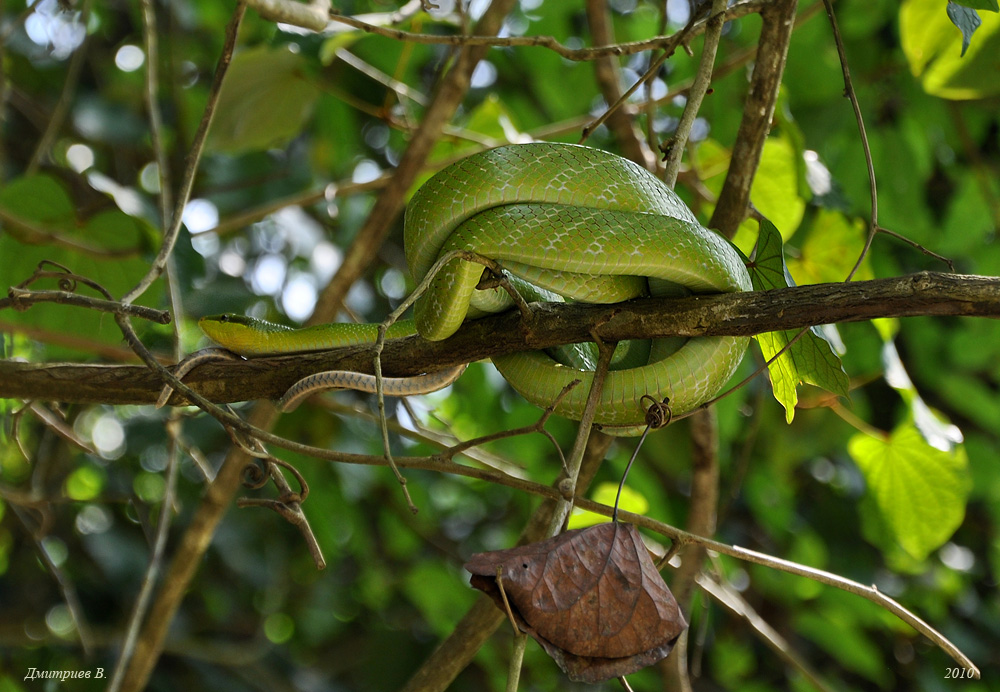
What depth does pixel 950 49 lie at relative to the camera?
2531 mm

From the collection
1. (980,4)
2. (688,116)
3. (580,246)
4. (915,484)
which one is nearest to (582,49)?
(688,116)

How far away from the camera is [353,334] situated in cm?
A: 195

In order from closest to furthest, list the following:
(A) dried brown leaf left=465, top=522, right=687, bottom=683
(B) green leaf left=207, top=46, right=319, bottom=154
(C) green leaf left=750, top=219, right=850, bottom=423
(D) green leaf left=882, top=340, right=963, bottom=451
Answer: (A) dried brown leaf left=465, top=522, right=687, bottom=683, (C) green leaf left=750, top=219, right=850, bottom=423, (D) green leaf left=882, top=340, right=963, bottom=451, (B) green leaf left=207, top=46, right=319, bottom=154

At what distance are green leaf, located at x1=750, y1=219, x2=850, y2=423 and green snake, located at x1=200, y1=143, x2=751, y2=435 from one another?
141 mm

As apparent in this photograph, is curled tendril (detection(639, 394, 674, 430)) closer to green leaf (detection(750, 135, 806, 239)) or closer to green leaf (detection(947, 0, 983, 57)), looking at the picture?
green leaf (detection(947, 0, 983, 57))

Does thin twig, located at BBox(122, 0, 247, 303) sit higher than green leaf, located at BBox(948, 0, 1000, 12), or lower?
lower

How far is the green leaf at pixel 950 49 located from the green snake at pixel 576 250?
153 centimetres

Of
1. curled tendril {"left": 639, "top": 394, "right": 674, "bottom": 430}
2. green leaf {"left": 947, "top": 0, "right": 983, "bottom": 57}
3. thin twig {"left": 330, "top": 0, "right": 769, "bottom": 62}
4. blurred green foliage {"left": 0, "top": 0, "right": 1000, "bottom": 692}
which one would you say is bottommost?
blurred green foliage {"left": 0, "top": 0, "right": 1000, "bottom": 692}

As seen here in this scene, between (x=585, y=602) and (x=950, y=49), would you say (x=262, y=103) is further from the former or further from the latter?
(x=585, y=602)

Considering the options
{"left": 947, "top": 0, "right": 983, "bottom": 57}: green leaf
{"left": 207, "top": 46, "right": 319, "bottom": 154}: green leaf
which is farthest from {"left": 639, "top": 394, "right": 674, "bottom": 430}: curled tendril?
{"left": 207, "top": 46, "right": 319, "bottom": 154}: green leaf

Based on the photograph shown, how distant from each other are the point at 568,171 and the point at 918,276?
629 millimetres

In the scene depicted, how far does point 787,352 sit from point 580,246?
0.53 metres

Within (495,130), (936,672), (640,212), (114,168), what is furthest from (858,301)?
(114,168)

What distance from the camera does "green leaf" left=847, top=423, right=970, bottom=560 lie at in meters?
2.38
